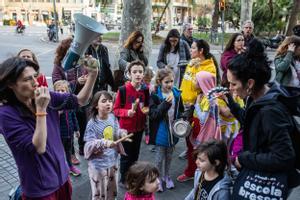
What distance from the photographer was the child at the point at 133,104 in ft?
13.6

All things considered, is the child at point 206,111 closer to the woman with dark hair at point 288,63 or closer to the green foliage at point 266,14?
the woman with dark hair at point 288,63

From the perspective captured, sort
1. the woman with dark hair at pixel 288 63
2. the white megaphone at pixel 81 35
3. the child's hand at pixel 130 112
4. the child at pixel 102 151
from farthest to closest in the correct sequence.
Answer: the woman with dark hair at pixel 288 63
the child's hand at pixel 130 112
the child at pixel 102 151
the white megaphone at pixel 81 35

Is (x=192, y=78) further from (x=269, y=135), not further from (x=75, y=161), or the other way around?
(x=269, y=135)

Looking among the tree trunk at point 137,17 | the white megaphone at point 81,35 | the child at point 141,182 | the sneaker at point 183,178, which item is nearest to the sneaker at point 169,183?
the sneaker at point 183,178

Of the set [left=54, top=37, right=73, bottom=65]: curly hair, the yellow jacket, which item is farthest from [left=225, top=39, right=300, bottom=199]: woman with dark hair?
[left=54, top=37, right=73, bottom=65]: curly hair

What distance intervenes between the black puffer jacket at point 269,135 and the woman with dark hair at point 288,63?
320 cm

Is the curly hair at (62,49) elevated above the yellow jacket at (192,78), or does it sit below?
above

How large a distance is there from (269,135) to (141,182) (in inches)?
43.3

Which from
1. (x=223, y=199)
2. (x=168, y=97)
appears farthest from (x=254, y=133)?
(x=168, y=97)

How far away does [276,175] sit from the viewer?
2.13 m

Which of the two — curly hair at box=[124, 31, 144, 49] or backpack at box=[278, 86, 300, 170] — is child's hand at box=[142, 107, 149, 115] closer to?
curly hair at box=[124, 31, 144, 49]

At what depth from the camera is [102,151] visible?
3514mm

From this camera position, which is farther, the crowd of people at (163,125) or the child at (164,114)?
the child at (164,114)

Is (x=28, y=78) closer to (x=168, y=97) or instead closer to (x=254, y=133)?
(x=254, y=133)
